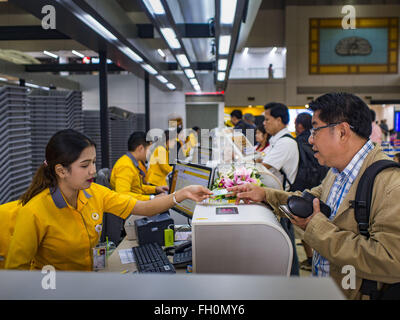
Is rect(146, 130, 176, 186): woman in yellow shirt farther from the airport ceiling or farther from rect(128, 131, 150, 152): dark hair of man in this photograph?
the airport ceiling

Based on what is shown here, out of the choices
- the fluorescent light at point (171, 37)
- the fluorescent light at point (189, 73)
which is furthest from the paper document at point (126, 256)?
the fluorescent light at point (189, 73)

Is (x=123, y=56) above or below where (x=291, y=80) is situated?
below

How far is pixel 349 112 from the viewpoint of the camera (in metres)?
1.62

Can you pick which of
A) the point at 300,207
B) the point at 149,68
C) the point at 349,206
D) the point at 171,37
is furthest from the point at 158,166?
the point at 349,206

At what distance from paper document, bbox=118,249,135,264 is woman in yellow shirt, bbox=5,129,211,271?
23cm

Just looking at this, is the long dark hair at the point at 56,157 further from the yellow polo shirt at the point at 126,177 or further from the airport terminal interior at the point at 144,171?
the yellow polo shirt at the point at 126,177

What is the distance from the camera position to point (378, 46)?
14703 mm

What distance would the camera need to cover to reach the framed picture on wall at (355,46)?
1459 centimetres

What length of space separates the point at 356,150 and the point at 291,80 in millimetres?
14218

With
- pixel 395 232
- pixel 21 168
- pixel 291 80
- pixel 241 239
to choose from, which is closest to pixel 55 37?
pixel 21 168

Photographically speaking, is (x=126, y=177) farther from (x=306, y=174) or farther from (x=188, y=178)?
(x=306, y=174)

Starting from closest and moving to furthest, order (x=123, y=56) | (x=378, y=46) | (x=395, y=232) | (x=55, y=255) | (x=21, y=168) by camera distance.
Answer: (x=395, y=232)
(x=55, y=255)
(x=21, y=168)
(x=123, y=56)
(x=378, y=46)

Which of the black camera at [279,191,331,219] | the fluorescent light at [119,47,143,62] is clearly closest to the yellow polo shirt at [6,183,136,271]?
the black camera at [279,191,331,219]

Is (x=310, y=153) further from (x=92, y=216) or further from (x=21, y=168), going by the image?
(x=21, y=168)
